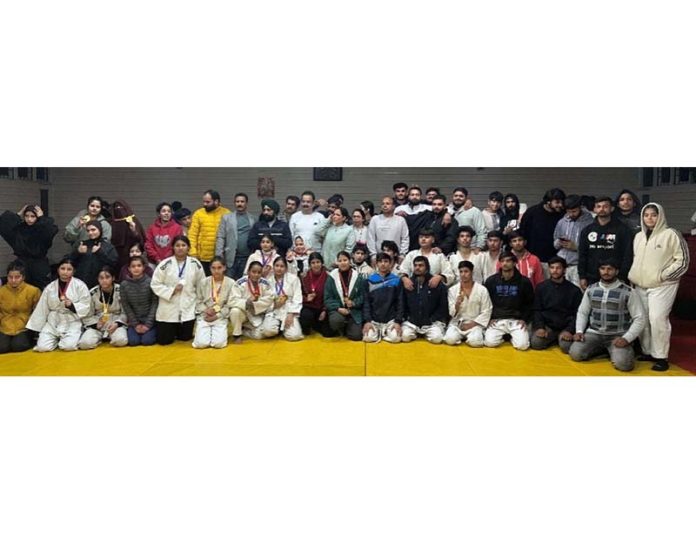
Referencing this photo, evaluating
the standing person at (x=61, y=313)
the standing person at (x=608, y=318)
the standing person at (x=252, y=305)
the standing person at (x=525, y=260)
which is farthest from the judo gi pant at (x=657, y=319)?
the standing person at (x=61, y=313)

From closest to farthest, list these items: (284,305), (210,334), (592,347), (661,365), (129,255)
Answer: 1. (661,365)
2. (592,347)
3. (210,334)
4. (129,255)
5. (284,305)

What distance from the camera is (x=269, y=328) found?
24.8ft

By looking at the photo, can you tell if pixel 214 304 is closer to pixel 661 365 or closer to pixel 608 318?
pixel 608 318

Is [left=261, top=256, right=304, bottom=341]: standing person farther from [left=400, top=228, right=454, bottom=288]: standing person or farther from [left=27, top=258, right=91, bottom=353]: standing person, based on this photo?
[left=27, top=258, right=91, bottom=353]: standing person

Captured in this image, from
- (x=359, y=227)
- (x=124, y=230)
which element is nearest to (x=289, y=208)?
(x=359, y=227)

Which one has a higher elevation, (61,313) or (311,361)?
(61,313)

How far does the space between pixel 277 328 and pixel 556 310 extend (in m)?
3.43

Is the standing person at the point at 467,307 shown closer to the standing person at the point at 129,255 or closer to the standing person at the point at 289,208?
the standing person at the point at 289,208

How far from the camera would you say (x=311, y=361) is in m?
6.80

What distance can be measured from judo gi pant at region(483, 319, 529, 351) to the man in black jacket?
56cm

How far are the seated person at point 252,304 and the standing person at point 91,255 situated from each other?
1.64 metres

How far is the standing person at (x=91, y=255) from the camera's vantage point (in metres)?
7.29
